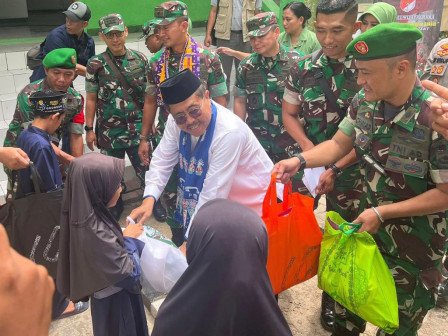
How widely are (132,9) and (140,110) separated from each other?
4.73m

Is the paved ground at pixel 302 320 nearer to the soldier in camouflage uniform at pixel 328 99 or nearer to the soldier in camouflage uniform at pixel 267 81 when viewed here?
the soldier in camouflage uniform at pixel 328 99

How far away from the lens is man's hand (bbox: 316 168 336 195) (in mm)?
3023

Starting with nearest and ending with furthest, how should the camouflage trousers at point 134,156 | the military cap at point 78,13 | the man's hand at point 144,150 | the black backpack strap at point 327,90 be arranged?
the black backpack strap at point 327,90 < the man's hand at point 144,150 < the camouflage trousers at point 134,156 < the military cap at point 78,13

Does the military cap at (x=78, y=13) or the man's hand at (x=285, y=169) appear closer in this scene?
the man's hand at (x=285, y=169)

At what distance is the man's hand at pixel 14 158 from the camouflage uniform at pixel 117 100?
75.3 inches

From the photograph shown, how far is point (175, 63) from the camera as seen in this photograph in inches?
163

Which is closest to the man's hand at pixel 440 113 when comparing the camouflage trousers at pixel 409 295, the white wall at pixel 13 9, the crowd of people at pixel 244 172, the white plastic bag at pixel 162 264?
the crowd of people at pixel 244 172

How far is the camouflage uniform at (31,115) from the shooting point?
3.78m

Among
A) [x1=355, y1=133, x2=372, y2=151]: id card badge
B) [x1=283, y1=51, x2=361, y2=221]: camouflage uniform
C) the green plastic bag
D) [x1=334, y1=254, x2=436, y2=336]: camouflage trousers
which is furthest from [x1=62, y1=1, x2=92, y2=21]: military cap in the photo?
[x1=334, y1=254, x2=436, y2=336]: camouflage trousers

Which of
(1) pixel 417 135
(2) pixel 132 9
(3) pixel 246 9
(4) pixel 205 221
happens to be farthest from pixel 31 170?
(2) pixel 132 9

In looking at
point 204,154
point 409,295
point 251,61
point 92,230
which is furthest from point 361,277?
point 251,61

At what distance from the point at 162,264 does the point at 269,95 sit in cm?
214

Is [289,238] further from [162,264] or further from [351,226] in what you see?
[162,264]

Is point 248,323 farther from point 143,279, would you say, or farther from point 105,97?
point 105,97
